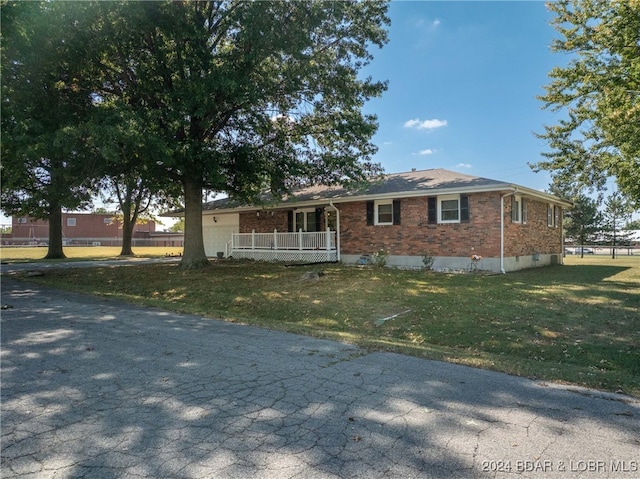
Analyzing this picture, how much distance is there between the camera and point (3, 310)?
8.37m

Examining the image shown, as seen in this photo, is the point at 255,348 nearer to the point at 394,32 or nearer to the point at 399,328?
the point at 399,328

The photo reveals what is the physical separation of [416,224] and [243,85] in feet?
26.7

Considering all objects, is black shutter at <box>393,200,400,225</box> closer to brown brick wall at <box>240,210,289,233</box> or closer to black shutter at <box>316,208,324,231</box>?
black shutter at <box>316,208,324,231</box>

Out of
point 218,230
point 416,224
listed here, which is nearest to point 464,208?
point 416,224

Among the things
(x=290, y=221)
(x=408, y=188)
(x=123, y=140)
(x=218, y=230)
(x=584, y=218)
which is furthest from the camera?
(x=584, y=218)

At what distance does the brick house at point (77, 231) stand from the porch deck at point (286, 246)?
48591 mm

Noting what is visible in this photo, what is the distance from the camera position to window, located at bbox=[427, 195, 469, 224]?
48.5 ft

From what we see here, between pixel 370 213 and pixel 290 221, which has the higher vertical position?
pixel 370 213

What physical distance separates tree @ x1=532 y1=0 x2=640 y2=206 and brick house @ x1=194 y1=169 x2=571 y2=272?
2.02 meters

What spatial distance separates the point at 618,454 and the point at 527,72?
17.2 metres

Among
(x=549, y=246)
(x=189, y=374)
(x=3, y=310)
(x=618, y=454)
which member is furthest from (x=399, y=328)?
(x=549, y=246)

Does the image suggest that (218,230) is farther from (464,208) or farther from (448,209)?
(464,208)

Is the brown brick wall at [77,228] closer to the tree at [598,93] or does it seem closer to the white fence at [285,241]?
the white fence at [285,241]

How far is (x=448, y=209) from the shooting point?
1521 cm
